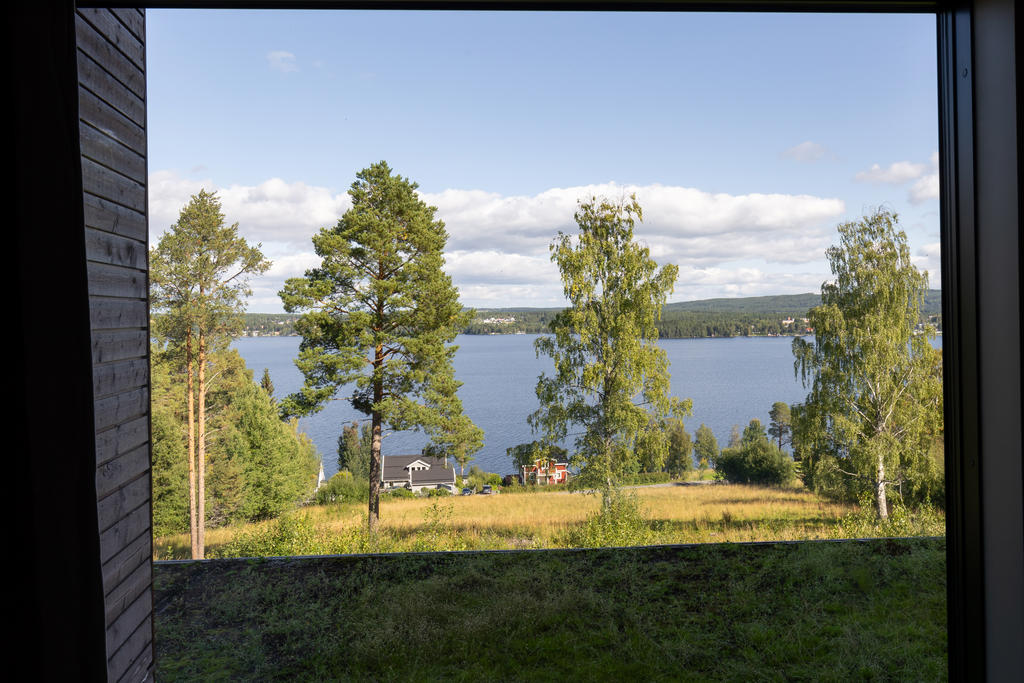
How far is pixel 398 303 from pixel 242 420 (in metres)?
1.71

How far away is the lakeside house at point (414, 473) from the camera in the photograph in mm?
4965

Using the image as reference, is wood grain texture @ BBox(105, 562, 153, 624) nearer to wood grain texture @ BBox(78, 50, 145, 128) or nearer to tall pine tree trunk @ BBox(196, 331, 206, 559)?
wood grain texture @ BBox(78, 50, 145, 128)

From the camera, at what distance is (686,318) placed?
5066 millimetres

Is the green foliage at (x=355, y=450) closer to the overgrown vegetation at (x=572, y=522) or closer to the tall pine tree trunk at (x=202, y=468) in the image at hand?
the overgrown vegetation at (x=572, y=522)

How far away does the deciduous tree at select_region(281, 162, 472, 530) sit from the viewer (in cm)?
501

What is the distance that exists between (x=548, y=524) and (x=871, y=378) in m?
2.99

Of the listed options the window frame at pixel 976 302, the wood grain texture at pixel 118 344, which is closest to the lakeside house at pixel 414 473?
the wood grain texture at pixel 118 344

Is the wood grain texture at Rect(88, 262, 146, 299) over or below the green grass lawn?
over

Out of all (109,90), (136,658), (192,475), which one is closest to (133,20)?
(109,90)

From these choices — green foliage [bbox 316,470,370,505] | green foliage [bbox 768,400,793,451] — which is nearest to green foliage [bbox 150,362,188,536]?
green foliage [bbox 316,470,370,505]

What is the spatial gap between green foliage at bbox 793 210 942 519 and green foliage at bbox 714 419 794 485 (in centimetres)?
18

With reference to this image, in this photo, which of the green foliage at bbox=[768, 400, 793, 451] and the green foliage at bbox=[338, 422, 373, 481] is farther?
the green foliage at bbox=[768, 400, 793, 451]

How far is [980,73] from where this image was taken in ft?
3.06

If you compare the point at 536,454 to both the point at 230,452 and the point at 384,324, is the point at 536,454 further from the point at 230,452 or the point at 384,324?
the point at 230,452
